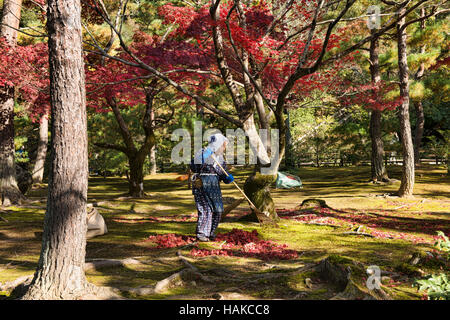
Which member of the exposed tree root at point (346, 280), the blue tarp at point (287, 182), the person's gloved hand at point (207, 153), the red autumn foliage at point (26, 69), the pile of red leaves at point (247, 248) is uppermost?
the red autumn foliage at point (26, 69)

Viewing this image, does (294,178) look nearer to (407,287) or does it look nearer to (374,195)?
(374,195)

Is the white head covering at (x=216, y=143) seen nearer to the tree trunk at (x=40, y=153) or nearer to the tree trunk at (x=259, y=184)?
the tree trunk at (x=259, y=184)

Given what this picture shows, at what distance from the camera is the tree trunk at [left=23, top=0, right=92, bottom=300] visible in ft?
13.3

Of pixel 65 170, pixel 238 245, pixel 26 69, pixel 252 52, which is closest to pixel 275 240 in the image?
pixel 238 245

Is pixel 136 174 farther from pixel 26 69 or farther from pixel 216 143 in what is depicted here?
pixel 216 143

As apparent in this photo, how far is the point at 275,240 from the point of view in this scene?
781 centimetres

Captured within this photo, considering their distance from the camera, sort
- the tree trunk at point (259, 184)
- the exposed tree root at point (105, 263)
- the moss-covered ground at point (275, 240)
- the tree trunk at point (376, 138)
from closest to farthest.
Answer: the moss-covered ground at point (275, 240) → the exposed tree root at point (105, 263) → the tree trunk at point (259, 184) → the tree trunk at point (376, 138)

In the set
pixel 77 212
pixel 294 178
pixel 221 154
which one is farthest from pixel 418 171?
pixel 77 212

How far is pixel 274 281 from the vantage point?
482 cm

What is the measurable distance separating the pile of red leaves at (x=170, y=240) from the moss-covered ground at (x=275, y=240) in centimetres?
20

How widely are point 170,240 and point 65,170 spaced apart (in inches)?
147

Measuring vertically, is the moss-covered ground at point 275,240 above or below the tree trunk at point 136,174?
below

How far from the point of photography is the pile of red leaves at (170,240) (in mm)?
7312
